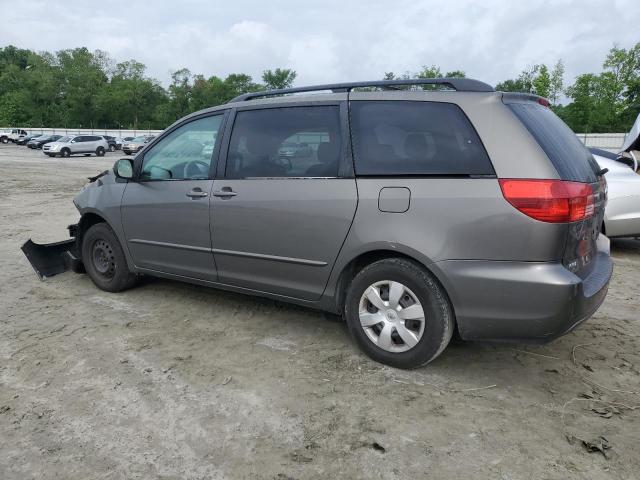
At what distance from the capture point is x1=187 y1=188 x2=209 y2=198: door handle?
420 centimetres

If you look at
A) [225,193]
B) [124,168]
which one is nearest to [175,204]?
[225,193]

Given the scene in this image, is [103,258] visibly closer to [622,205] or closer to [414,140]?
[414,140]

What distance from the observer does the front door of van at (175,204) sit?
4.28 metres

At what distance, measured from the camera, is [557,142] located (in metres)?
3.21

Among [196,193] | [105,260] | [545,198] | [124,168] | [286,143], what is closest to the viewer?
[545,198]

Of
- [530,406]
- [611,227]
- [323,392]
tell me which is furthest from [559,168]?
[611,227]

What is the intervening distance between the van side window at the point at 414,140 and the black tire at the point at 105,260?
2.74 m

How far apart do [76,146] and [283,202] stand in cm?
3678

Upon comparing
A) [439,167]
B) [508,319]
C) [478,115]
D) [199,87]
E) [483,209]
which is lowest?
[508,319]

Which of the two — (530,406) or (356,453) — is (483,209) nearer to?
(530,406)

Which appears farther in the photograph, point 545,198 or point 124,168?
point 124,168

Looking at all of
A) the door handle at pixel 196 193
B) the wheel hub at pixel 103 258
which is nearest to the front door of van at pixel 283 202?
the door handle at pixel 196 193

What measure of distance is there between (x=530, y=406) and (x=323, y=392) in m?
1.20

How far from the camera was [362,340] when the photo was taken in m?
3.56
